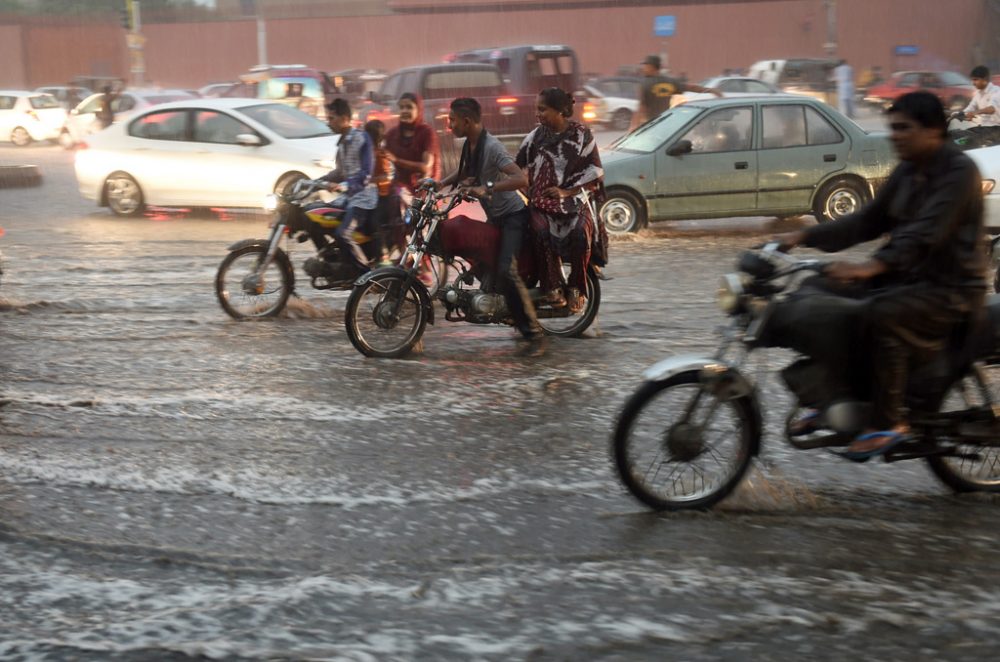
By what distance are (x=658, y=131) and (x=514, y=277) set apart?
6517 millimetres

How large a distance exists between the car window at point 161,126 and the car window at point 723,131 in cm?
671

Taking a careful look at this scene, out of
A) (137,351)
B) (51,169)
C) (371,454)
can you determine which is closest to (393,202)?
(137,351)

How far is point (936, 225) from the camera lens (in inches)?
179

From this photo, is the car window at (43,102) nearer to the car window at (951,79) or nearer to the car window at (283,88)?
the car window at (283,88)

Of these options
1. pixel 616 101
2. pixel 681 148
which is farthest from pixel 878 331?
pixel 616 101

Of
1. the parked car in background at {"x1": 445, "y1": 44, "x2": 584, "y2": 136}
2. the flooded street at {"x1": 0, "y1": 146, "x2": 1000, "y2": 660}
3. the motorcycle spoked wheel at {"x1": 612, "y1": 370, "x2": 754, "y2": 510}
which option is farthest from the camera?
the parked car in background at {"x1": 445, "y1": 44, "x2": 584, "y2": 136}

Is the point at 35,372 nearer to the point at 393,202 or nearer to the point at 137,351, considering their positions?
the point at 137,351

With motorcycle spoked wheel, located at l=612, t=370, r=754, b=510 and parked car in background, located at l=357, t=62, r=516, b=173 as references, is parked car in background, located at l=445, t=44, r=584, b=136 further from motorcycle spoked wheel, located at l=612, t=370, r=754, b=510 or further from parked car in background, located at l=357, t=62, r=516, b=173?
motorcycle spoked wheel, located at l=612, t=370, r=754, b=510

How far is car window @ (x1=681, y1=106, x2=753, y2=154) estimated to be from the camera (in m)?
13.8

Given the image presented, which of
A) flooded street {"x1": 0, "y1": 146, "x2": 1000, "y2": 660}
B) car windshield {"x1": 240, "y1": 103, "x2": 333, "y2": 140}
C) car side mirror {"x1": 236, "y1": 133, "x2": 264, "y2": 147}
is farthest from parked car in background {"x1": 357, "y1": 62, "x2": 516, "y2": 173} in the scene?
flooded street {"x1": 0, "y1": 146, "x2": 1000, "y2": 660}

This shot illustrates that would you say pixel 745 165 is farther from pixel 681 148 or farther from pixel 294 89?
pixel 294 89

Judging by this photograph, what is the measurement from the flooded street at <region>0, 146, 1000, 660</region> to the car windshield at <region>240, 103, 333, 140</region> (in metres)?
7.96

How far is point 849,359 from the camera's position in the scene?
15.7 feet

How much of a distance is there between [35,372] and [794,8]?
46.3 m
